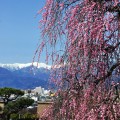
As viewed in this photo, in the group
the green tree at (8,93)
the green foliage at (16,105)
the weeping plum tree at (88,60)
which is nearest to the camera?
the weeping plum tree at (88,60)

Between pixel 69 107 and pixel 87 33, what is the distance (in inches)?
31.0

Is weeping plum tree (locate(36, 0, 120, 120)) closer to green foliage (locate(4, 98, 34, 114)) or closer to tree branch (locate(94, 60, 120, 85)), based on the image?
tree branch (locate(94, 60, 120, 85))

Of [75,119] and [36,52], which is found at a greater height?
[36,52]

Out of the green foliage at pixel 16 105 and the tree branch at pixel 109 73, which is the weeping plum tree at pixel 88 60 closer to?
the tree branch at pixel 109 73

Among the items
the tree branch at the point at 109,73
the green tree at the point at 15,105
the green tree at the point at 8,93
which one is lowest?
the tree branch at the point at 109,73

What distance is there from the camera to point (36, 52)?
3951 millimetres

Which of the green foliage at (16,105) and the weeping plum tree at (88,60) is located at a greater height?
the green foliage at (16,105)

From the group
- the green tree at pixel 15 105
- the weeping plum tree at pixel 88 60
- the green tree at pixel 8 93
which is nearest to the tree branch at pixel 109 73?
the weeping plum tree at pixel 88 60

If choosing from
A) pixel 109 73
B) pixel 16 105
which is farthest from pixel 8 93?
pixel 109 73

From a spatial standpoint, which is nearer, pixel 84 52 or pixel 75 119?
pixel 84 52

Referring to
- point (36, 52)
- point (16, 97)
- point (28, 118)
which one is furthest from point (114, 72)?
point (16, 97)

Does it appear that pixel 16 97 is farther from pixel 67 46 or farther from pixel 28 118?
pixel 67 46

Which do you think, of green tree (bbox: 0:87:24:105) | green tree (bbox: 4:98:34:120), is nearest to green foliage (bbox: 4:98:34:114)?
green tree (bbox: 4:98:34:120)

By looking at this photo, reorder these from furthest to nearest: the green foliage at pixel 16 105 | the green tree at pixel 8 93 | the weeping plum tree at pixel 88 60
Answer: the green tree at pixel 8 93 < the green foliage at pixel 16 105 < the weeping plum tree at pixel 88 60
